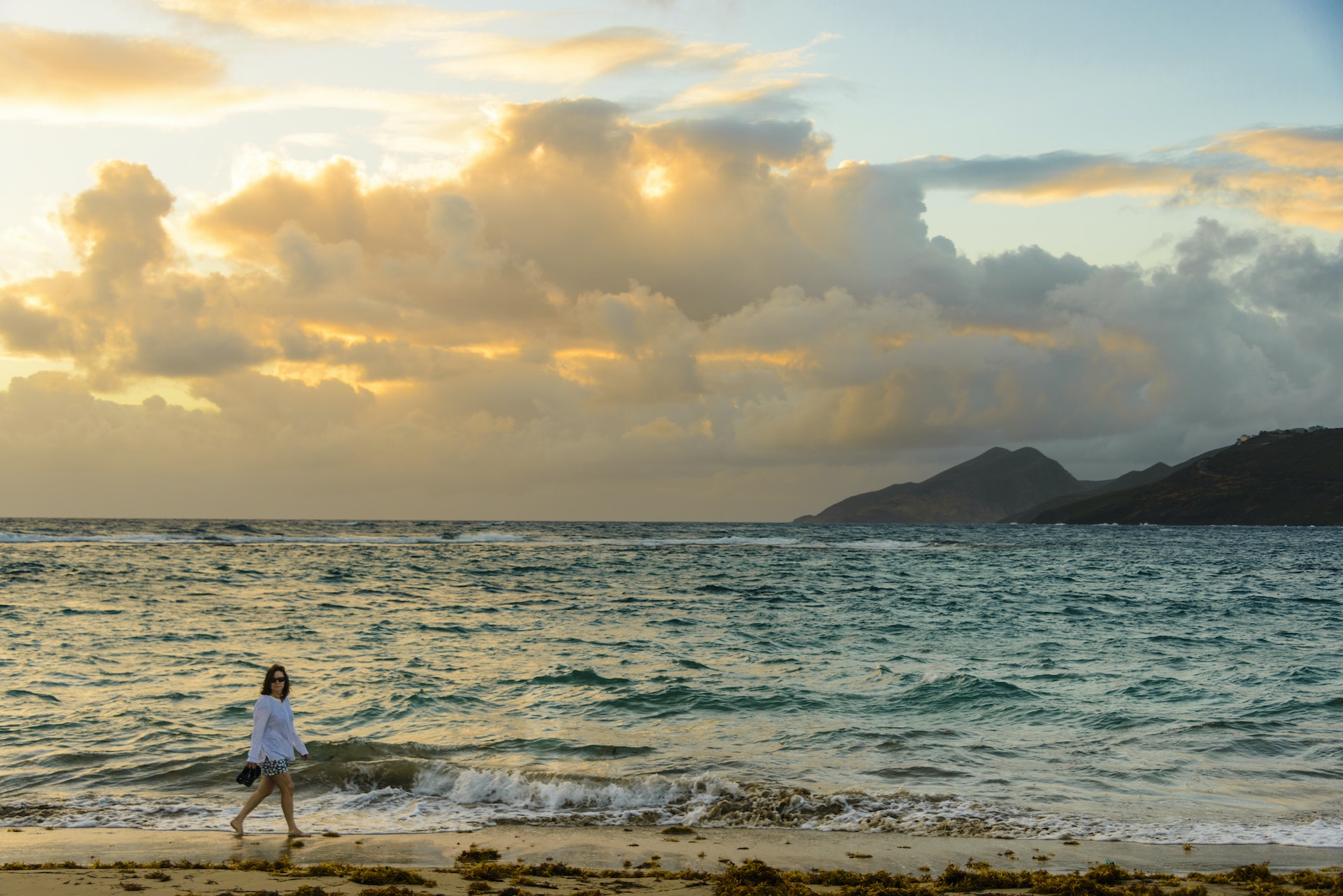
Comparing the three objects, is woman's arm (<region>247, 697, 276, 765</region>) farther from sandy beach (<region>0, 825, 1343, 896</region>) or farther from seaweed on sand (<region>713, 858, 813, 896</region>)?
seaweed on sand (<region>713, 858, 813, 896</region>)

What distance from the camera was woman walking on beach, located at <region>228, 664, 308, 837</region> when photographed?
11297 millimetres

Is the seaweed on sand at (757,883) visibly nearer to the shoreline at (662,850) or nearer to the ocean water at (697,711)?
the shoreline at (662,850)

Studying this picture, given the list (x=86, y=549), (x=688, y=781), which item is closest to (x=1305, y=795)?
(x=688, y=781)

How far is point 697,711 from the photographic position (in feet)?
60.0

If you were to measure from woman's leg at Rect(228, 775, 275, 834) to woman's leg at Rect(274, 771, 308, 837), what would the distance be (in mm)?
60

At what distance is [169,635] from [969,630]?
26.9 meters

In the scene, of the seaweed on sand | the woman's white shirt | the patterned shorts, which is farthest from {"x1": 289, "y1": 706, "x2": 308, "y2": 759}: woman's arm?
the seaweed on sand

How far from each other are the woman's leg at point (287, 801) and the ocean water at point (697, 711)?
649 mm

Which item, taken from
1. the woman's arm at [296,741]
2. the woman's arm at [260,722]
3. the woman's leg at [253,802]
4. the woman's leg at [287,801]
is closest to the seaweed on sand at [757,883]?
the woman's leg at [287,801]

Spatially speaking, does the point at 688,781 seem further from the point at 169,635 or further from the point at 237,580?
the point at 237,580

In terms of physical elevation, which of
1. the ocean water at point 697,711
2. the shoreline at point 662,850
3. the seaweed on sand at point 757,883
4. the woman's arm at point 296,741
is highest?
the woman's arm at point 296,741

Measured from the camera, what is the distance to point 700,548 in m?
107

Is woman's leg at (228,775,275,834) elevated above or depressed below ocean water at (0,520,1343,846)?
above

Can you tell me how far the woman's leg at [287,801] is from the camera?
438 inches
